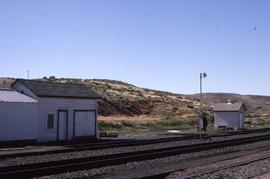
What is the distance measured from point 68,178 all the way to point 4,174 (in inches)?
79.8

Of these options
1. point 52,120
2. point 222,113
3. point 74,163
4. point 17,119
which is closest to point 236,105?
point 222,113

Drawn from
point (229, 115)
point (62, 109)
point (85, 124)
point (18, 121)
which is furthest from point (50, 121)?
point (229, 115)

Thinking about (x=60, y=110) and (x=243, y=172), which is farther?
(x=60, y=110)

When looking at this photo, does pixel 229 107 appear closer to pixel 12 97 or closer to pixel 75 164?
pixel 12 97

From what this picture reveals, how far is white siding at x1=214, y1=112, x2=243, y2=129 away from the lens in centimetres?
5753

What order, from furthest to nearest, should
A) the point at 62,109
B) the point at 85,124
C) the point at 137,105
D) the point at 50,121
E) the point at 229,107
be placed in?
the point at 137,105
the point at 229,107
the point at 85,124
the point at 62,109
the point at 50,121

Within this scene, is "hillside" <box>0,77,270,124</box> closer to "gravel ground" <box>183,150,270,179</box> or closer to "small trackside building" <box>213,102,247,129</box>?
"small trackside building" <box>213,102,247,129</box>

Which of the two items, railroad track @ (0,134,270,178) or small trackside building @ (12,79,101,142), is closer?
railroad track @ (0,134,270,178)

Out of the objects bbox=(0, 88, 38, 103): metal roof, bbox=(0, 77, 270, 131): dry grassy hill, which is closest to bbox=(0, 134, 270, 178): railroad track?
bbox=(0, 88, 38, 103): metal roof

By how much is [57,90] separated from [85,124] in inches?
132

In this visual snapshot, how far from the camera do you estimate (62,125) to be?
3694 centimetres

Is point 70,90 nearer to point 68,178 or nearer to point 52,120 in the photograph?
point 52,120

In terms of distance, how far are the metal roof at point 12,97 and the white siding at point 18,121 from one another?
26 centimetres

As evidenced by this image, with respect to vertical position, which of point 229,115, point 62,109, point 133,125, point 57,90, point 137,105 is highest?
point 137,105
